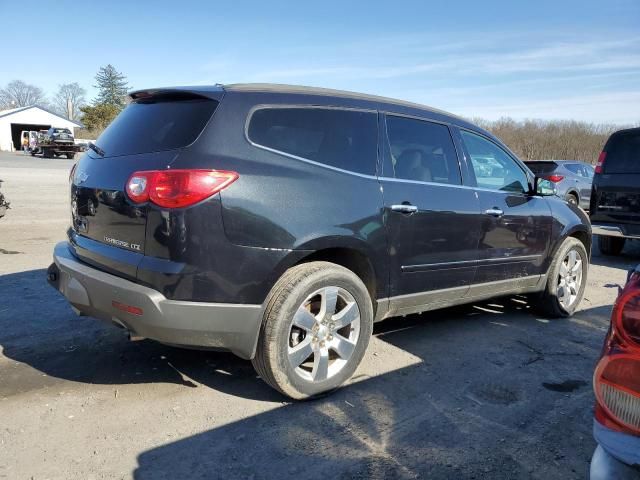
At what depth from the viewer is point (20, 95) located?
89500mm

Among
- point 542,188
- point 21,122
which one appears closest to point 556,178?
point 542,188

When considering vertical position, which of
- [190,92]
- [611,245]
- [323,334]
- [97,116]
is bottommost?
[611,245]

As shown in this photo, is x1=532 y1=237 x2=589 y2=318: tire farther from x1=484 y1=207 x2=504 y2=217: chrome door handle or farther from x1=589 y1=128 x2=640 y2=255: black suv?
x1=589 y1=128 x2=640 y2=255: black suv

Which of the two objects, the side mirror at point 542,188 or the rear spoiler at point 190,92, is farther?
the side mirror at point 542,188

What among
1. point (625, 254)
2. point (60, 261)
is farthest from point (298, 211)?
point (625, 254)

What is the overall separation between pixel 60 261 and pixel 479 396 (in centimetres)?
288

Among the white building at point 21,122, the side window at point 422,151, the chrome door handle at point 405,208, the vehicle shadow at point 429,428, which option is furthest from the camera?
the white building at point 21,122

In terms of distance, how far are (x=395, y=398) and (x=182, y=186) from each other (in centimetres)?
187

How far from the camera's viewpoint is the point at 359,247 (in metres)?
3.34

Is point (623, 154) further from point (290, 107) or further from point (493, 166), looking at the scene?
point (290, 107)

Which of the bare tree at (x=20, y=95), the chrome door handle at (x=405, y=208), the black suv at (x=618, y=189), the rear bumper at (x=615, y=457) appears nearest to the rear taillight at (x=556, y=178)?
the black suv at (x=618, y=189)

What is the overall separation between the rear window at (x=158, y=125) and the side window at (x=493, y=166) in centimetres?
237

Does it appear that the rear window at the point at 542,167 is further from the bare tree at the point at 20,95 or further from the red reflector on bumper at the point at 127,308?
the bare tree at the point at 20,95

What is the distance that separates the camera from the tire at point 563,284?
16.8ft
